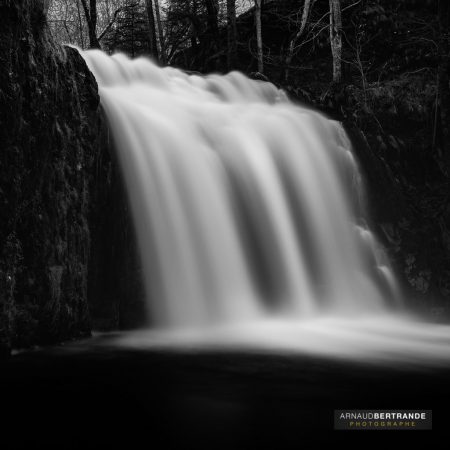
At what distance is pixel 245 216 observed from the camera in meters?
7.89

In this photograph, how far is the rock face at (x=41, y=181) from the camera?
4742 mm

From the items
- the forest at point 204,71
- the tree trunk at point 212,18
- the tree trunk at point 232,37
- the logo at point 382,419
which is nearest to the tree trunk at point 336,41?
the forest at point 204,71

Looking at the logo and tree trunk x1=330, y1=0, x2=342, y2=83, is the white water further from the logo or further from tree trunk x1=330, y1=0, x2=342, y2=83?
tree trunk x1=330, y1=0, x2=342, y2=83

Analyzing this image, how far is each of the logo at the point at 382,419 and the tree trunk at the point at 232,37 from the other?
39.5ft

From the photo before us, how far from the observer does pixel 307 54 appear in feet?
49.4

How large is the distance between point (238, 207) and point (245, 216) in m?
0.16

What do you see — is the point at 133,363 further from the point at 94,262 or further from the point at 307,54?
the point at 307,54

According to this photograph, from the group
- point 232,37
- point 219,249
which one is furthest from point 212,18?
point 219,249

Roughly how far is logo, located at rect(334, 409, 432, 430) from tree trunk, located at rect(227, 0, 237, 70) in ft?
39.5

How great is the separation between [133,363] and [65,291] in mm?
1264

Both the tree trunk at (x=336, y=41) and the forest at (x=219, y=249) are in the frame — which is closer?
the forest at (x=219, y=249)

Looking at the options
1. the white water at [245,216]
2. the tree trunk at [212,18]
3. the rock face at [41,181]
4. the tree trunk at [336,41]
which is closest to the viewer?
the rock face at [41,181]

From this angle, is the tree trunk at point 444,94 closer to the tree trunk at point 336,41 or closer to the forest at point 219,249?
the forest at point 219,249

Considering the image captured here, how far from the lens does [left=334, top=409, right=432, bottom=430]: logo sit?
3213 millimetres
